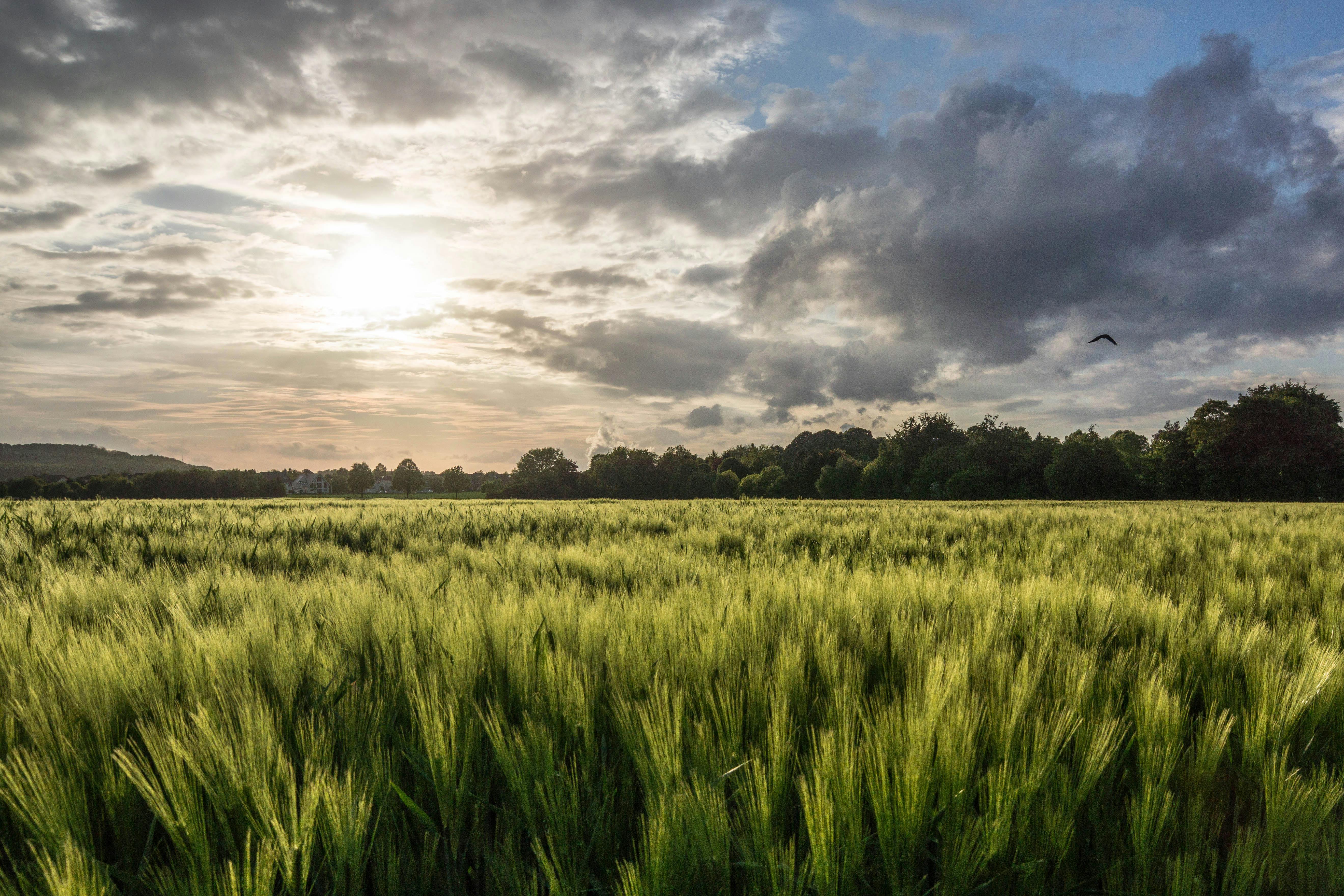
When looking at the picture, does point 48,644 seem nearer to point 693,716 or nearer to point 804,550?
point 693,716

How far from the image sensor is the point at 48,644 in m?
1.80

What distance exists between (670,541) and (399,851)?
4.36m

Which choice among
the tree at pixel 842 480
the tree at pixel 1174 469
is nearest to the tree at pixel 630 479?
the tree at pixel 842 480

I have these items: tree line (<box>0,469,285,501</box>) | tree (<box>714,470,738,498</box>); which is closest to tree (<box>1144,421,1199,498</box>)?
tree (<box>714,470,738,498</box>)

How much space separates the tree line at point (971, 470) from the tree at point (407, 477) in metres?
22.6

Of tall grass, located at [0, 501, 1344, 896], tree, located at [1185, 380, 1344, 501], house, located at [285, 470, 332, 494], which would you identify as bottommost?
house, located at [285, 470, 332, 494]

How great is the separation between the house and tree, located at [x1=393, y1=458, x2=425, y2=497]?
135ft

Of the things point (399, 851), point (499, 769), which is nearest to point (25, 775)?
point (399, 851)

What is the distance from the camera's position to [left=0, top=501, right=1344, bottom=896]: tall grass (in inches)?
38.7

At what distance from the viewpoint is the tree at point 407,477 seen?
128875mm

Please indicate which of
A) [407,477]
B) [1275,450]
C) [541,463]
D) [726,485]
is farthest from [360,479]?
[1275,450]

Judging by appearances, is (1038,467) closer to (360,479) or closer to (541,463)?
(541,463)

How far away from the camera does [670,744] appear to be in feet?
3.70

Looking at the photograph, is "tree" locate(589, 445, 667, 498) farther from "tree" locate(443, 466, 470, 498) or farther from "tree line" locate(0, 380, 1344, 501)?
"tree" locate(443, 466, 470, 498)
